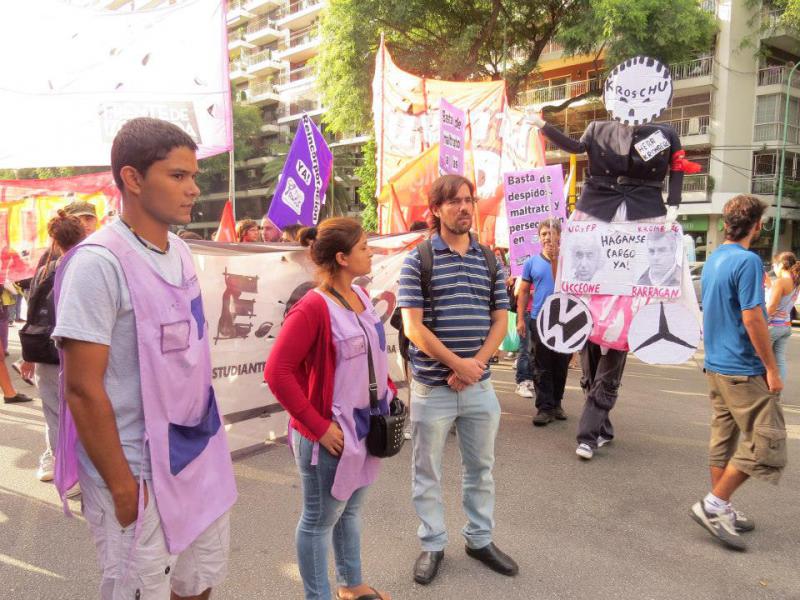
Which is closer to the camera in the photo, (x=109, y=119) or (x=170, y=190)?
(x=170, y=190)

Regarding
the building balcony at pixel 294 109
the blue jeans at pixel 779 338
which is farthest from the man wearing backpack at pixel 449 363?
the building balcony at pixel 294 109

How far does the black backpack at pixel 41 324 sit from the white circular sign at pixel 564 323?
3053 mm

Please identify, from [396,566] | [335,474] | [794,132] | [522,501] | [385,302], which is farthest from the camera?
[794,132]

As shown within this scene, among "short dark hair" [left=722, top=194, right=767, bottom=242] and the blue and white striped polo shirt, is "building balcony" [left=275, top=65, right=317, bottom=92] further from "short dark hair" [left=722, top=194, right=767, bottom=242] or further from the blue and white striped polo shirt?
the blue and white striped polo shirt

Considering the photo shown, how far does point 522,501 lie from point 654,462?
1278 millimetres

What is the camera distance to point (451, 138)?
680cm

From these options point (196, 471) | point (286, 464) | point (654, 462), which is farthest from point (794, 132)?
point (196, 471)

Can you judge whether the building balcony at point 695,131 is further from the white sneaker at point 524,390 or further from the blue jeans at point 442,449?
the blue jeans at point 442,449

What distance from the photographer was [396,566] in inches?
114

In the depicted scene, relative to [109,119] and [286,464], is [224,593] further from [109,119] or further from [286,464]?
[109,119]

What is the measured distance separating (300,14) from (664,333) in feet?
147

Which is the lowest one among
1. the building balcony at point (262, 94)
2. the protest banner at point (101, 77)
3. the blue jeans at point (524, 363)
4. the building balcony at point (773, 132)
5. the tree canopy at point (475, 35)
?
the blue jeans at point (524, 363)

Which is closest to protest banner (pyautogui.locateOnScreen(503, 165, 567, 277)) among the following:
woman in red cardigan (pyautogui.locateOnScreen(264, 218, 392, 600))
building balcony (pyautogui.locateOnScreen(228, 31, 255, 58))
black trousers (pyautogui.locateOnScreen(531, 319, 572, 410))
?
black trousers (pyautogui.locateOnScreen(531, 319, 572, 410))

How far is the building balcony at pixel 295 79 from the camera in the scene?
4338 centimetres
